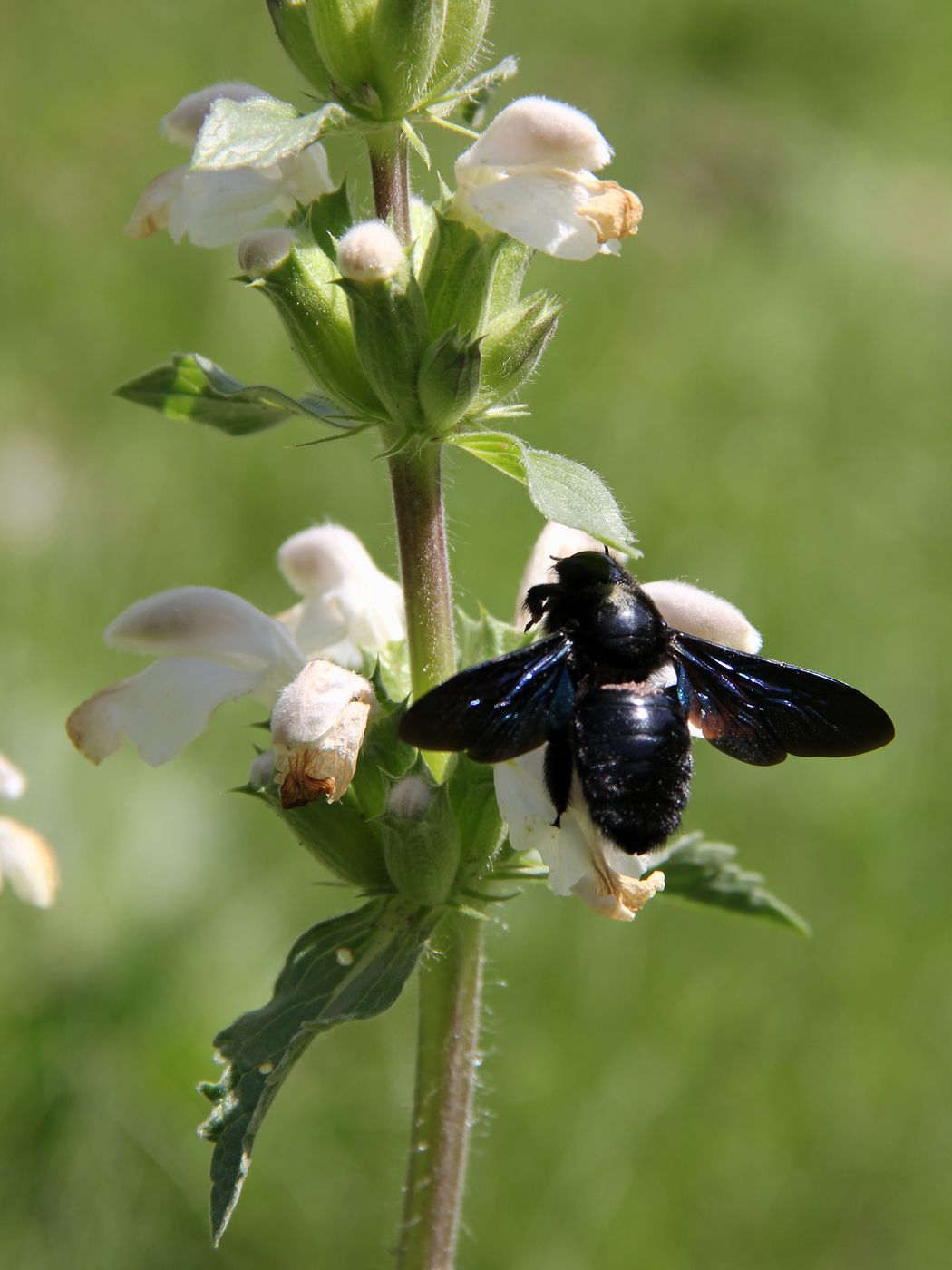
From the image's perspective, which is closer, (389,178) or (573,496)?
(573,496)

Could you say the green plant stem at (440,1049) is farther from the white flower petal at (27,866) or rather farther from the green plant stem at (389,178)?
the white flower petal at (27,866)

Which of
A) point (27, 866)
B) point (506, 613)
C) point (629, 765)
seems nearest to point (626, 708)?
point (629, 765)

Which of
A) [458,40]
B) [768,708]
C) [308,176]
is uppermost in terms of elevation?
[458,40]

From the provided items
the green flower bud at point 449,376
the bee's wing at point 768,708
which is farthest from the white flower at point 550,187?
the bee's wing at point 768,708

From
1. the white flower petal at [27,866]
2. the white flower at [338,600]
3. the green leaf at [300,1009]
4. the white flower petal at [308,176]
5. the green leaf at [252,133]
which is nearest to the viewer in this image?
the green leaf at [252,133]

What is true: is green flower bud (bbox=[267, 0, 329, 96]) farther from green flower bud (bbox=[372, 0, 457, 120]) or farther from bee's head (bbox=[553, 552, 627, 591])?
bee's head (bbox=[553, 552, 627, 591])

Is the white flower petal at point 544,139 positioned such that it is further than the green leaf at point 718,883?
No

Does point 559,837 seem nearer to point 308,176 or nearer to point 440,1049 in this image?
point 440,1049

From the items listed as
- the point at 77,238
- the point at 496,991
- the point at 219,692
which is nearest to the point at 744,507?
the point at 496,991
